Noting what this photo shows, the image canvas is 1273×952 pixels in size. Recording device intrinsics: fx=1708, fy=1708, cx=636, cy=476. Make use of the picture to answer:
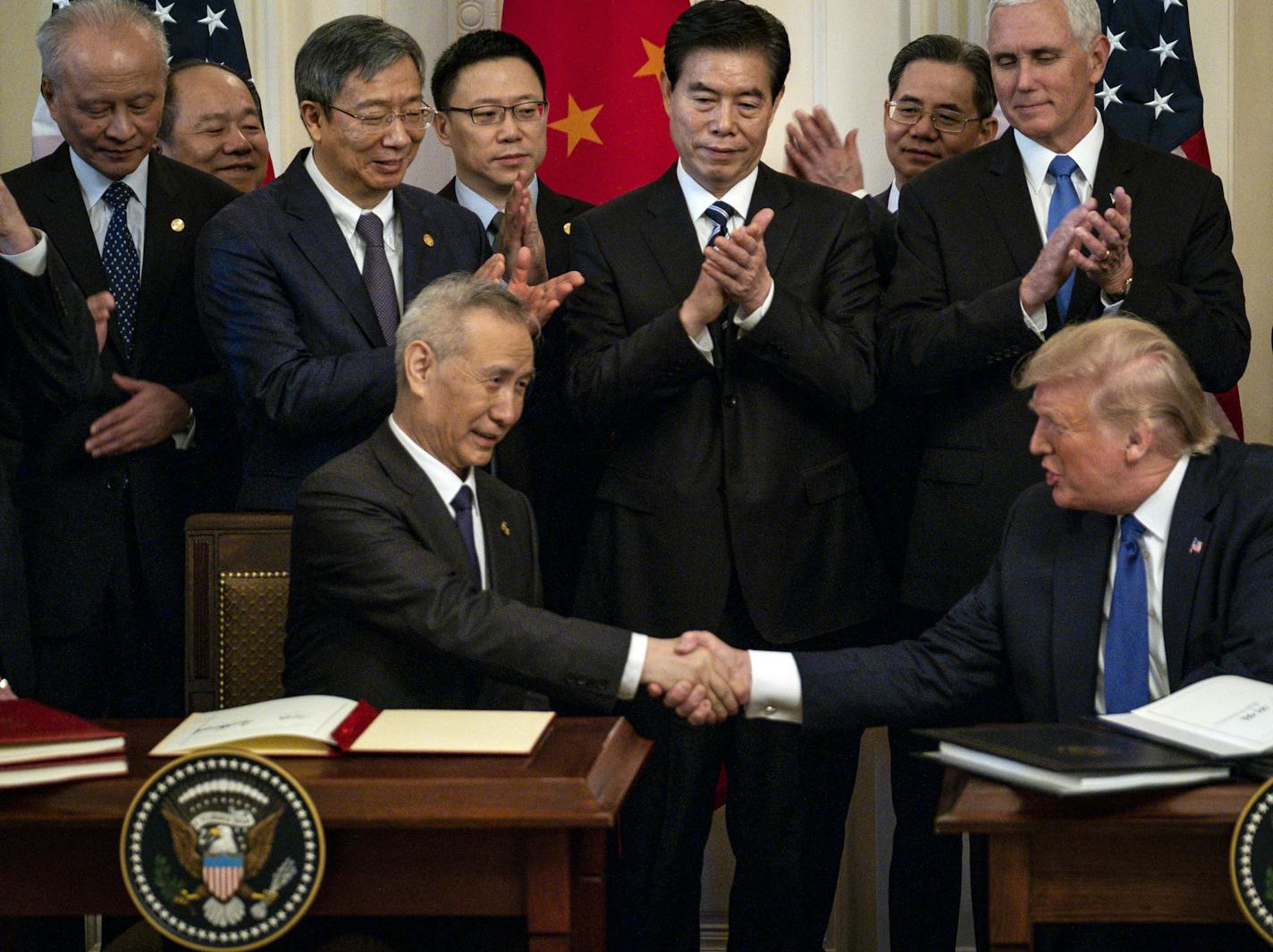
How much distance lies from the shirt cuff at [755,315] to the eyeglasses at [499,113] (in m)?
1.08

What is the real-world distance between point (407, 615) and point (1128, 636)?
1268mm

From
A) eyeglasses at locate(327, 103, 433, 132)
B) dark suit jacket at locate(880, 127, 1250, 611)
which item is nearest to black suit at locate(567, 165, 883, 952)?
dark suit jacket at locate(880, 127, 1250, 611)

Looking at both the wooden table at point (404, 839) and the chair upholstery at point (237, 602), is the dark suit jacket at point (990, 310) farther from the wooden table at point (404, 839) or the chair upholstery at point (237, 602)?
the wooden table at point (404, 839)

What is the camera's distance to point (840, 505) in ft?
12.3

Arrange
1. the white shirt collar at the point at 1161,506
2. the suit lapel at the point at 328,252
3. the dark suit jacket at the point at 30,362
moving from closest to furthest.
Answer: the white shirt collar at the point at 1161,506 < the dark suit jacket at the point at 30,362 < the suit lapel at the point at 328,252

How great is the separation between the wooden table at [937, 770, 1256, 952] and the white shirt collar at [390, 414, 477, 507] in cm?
124

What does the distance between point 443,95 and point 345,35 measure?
63 cm

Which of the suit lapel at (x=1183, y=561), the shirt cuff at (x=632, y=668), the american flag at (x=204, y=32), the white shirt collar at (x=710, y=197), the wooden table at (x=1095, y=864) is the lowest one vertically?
the wooden table at (x=1095, y=864)

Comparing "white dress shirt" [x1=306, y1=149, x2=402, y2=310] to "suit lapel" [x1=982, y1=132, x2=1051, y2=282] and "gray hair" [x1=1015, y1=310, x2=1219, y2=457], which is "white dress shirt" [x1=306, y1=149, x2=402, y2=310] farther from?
"gray hair" [x1=1015, y1=310, x2=1219, y2=457]

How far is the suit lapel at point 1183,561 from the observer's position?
9.62ft

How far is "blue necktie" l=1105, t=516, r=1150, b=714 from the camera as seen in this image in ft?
9.70

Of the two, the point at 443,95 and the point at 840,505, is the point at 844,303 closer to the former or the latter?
the point at 840,505

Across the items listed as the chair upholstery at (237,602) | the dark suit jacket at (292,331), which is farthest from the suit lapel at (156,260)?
the chair upholstery at (237,602)

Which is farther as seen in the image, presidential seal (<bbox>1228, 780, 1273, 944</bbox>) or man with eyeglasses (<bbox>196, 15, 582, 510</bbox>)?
Result: man with eyeglasses (<bbox>196, 15, 582, 510</bbox>)
